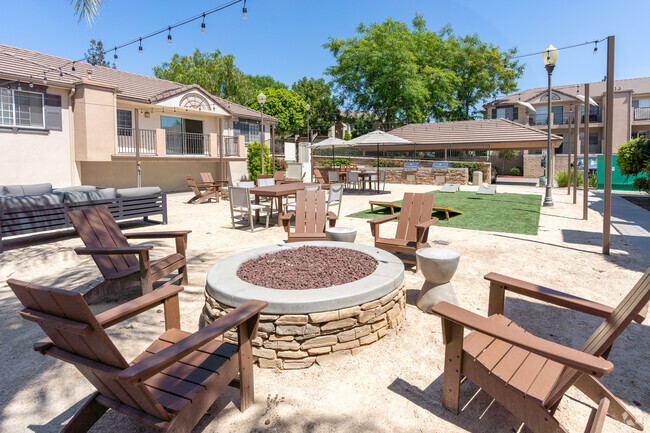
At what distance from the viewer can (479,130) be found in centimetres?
2780

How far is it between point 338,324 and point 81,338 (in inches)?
72.9

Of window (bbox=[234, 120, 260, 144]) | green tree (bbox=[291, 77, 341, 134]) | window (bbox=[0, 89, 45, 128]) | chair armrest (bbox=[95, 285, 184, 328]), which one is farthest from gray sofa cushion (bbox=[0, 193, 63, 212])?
green tree (bbox=[291, 77, 341, 134])

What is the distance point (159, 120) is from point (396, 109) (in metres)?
25.4

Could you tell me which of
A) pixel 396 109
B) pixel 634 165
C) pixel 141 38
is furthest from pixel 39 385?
pixel 396 109

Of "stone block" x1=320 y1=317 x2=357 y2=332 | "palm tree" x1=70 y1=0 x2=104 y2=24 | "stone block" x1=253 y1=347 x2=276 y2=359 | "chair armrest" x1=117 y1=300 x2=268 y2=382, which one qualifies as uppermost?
"palm tree" x1=70 y1=0 x2=104 y2=24

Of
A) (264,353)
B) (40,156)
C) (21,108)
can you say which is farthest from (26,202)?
(21,108)

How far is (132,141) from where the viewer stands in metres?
16.6

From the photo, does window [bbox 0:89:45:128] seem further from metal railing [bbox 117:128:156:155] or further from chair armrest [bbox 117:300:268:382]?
chair armrest [bbox 117:300:268:382]

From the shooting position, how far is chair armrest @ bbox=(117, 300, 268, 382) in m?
1.67

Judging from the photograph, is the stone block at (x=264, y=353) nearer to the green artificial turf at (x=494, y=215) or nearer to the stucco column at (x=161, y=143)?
the green artificial turf at (x=494, y=215)

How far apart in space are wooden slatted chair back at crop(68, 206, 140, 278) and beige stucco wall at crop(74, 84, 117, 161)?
11891 mm

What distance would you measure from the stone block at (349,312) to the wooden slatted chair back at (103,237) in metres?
2.63

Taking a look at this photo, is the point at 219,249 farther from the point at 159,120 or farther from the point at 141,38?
the point at 159,120

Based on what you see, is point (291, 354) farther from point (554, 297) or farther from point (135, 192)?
point (135, 192)
